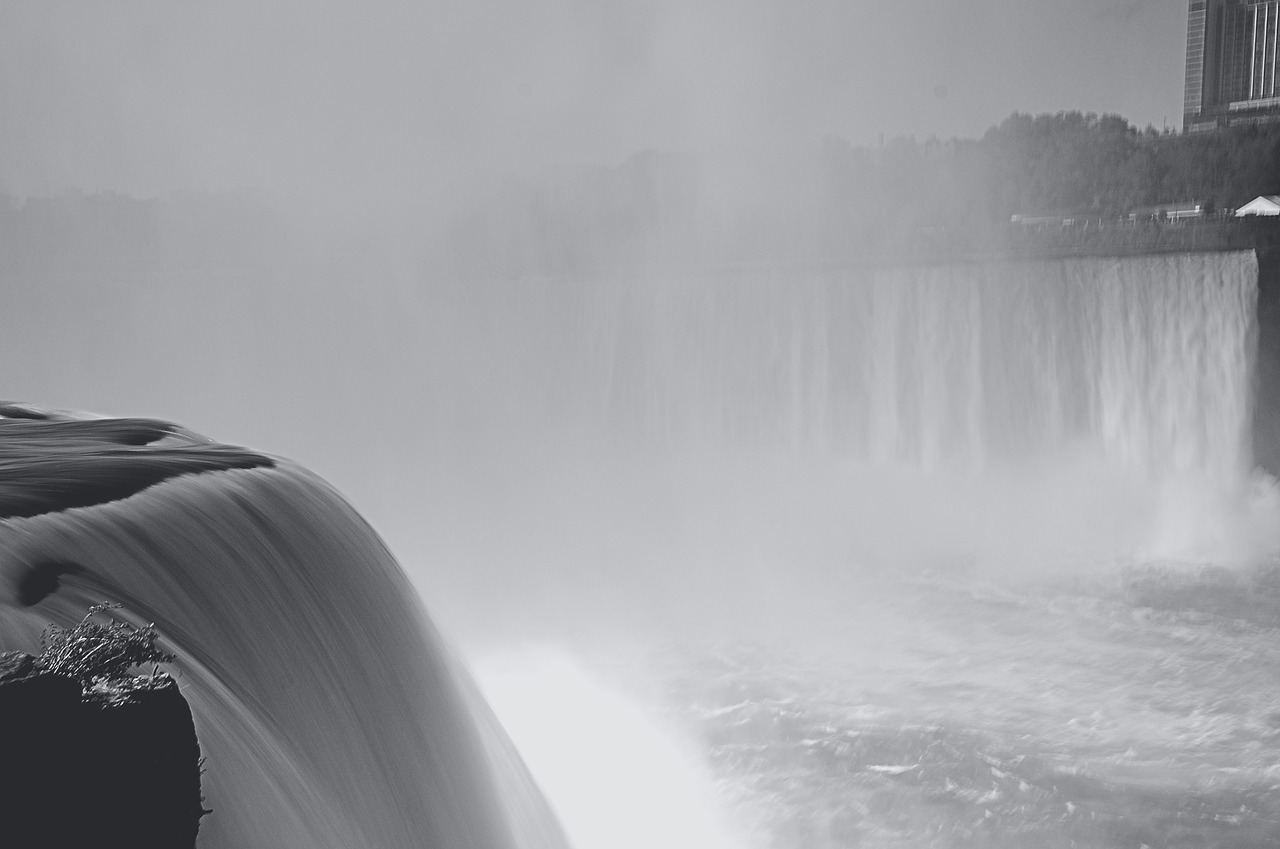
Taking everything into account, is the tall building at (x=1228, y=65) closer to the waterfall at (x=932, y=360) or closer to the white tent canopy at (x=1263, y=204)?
the white tent canopy at (x=1263, y=204)

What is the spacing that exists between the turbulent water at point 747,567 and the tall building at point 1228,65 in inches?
435

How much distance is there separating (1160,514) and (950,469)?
12.0ft

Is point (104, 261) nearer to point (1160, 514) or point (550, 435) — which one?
point (550, 435)

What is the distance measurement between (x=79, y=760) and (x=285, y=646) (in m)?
2.23

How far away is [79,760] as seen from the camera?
80.6 inches

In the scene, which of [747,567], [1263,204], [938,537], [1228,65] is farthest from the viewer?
[1228,65]

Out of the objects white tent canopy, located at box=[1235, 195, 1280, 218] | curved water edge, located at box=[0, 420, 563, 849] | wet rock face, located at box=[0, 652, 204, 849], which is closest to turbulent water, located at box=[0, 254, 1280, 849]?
curved water edge, located at box=[0, 420, 563, 849]

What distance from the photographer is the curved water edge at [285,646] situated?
11.2 ft

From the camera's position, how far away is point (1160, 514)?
54.3ft

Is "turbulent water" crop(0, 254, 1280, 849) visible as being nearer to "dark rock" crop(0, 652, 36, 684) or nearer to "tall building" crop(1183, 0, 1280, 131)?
"dark rock" crop(0, 652, 36, 684)

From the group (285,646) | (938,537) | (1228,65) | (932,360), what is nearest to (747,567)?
(938,537)

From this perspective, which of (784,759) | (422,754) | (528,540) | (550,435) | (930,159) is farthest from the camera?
(930,159)

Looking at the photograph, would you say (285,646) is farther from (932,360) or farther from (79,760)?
(932,360)

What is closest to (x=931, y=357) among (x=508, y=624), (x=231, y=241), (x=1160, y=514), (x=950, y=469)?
(x=950, y=469)
